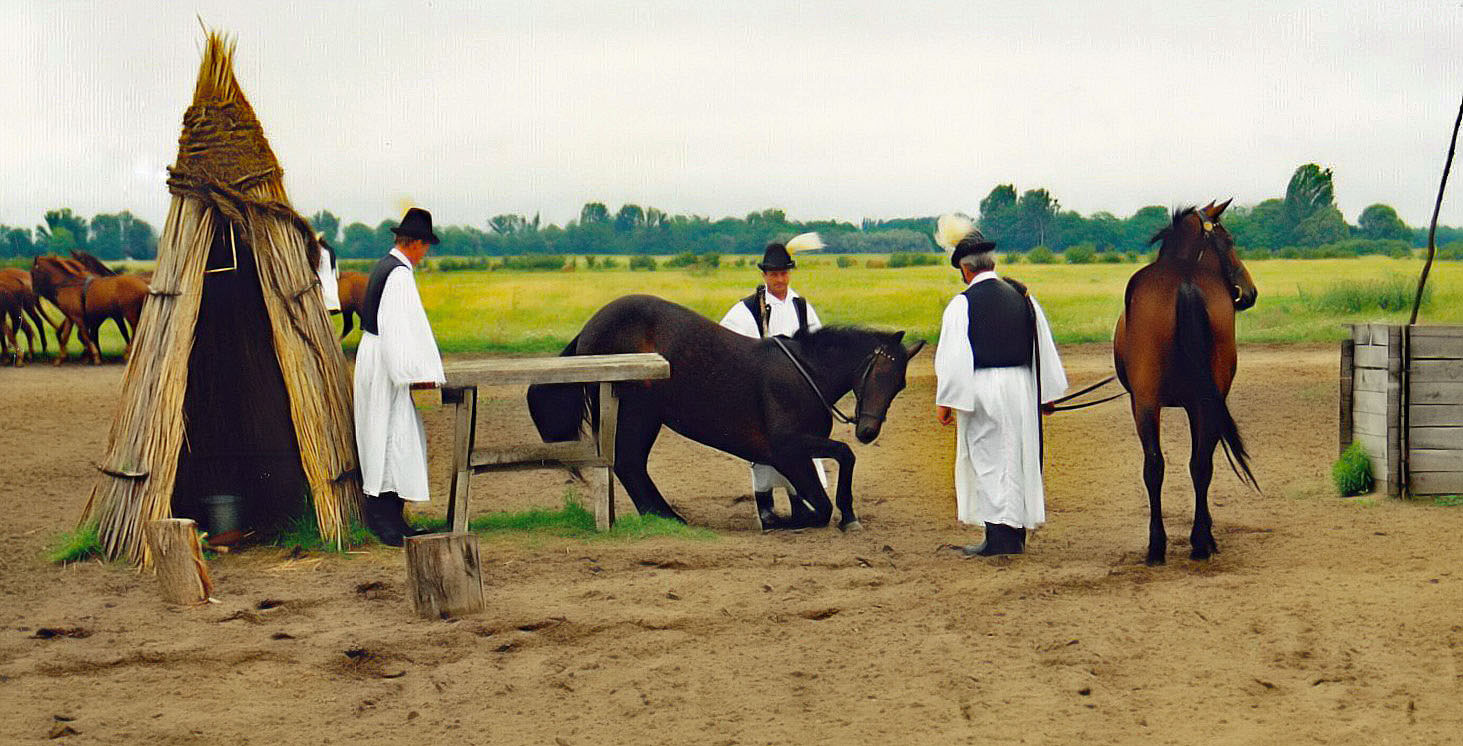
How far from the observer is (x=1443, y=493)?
8141 millimetres

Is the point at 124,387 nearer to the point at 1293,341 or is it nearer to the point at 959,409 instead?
the point at 959,409

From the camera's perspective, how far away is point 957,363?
271 inches

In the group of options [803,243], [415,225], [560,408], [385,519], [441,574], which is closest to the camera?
[441,574]

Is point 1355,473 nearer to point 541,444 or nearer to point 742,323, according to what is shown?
point 742,323

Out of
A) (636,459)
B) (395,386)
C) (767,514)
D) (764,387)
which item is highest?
(395,386)

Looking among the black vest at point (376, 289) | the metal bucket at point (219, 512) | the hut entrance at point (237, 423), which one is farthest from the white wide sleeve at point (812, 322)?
the metal bucket at point (219, 512)

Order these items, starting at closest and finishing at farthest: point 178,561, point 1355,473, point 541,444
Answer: point 178,561 → point 541,444 → point 1355,473

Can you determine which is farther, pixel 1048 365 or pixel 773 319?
pixel 773 319

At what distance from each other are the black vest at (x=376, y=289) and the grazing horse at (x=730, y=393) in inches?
50.4

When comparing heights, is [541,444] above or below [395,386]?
below

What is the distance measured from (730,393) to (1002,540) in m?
1.95

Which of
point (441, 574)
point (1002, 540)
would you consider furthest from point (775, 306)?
point (441, 574)

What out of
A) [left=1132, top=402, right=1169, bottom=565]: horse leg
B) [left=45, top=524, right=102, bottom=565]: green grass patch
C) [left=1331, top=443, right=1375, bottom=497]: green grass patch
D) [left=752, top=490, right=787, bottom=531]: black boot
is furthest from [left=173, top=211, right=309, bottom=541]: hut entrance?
[left=1331, top=443, right=1375, bottom=497]: green grass patch

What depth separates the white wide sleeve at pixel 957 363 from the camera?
6.89 m
